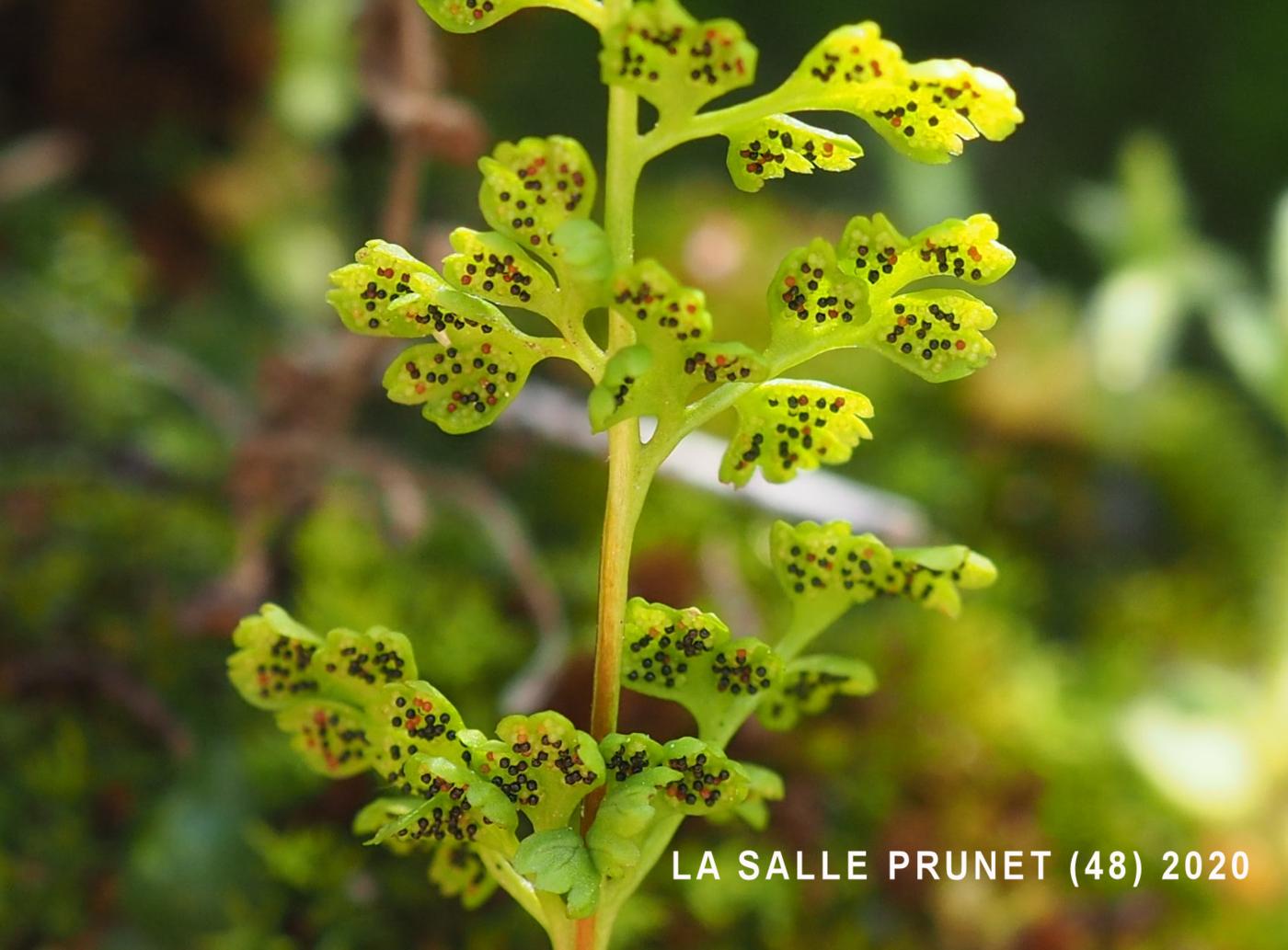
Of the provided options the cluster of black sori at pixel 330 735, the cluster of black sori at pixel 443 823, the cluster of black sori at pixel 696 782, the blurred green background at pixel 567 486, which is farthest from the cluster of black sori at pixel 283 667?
the blurred green background at pixel 567 486

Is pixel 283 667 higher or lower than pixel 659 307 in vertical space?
lower

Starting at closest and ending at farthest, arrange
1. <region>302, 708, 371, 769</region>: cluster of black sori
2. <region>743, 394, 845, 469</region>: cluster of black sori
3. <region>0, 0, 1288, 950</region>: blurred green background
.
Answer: <region>743, 394, 845, 469</region>: cluster of black sori → <region>302, 708, 371, 769</region>: cluster of black sori → <region>0, 0, 1288, 950</region>: blurred green background

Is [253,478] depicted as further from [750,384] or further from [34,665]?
[750,384]

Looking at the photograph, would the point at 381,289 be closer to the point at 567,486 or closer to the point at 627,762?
the point at 627,762

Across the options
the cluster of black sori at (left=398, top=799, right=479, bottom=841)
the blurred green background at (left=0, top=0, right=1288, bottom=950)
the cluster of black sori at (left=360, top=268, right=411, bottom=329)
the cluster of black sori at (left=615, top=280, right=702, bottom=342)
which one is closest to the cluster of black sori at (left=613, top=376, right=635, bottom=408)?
the cluster of black sori at (left=615, top=280, right=702, bottom=342)

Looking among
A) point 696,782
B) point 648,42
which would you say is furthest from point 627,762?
point 648,42

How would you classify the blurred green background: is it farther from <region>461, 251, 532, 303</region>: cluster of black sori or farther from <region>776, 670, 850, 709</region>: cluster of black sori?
<region>461, 251, 532, 303</region>: cluster of black sori

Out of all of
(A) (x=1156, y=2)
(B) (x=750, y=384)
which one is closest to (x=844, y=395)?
(B) (x=750, y=384)
